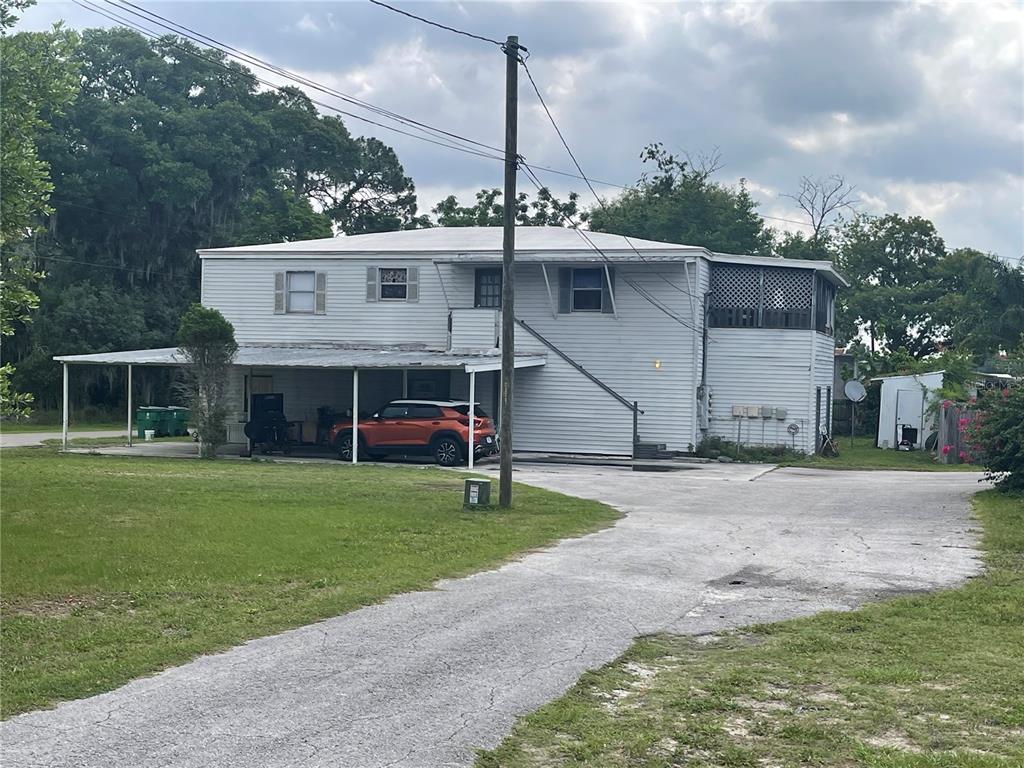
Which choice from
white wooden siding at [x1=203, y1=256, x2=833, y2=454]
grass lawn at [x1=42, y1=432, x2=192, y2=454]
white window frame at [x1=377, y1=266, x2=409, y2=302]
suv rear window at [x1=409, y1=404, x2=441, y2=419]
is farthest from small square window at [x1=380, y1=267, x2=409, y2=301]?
grass lawn at [x1=42, y1=432, x2=192, y2=454]

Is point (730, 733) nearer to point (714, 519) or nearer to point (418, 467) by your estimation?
point (714, 519)

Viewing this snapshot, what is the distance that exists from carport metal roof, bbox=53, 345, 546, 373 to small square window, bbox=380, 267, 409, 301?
5.41 feet

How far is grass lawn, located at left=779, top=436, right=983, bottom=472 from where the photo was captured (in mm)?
30500

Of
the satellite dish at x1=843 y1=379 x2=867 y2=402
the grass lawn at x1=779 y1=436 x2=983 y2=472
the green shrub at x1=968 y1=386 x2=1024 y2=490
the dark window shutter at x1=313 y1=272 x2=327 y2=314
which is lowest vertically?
the grass lawn at x1=779 y1=436 x2=983 y2=472

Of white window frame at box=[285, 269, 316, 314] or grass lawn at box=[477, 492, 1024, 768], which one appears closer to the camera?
grass lawn at box=[477, 492, 1024, 768]

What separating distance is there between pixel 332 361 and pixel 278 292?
22.2ft

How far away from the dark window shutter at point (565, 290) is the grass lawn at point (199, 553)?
11314 millimetres

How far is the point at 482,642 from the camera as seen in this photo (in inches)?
352

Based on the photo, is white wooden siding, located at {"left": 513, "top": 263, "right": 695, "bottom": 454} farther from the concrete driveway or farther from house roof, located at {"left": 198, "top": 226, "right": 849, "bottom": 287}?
the concrete driveway

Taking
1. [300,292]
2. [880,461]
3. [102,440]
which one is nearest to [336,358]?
[300,292]

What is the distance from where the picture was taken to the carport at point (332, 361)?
2687 centimetres

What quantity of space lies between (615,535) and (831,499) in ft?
22.8

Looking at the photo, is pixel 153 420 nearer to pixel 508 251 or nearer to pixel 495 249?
pixel 495 249

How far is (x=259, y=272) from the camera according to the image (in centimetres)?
3434
